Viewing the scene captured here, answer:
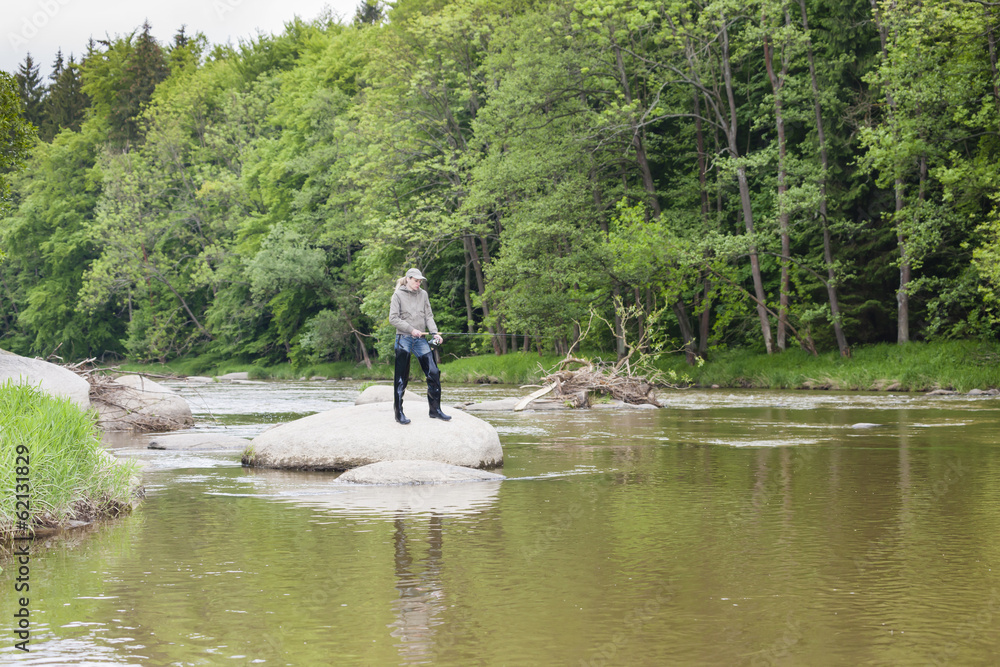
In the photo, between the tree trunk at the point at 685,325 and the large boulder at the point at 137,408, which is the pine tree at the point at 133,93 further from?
the large boulder at the point at 137,408

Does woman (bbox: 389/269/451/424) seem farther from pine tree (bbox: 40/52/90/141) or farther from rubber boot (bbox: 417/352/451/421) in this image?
pine tree (bbox: 40/52/90/141)

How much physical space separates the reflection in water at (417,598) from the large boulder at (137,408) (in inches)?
496

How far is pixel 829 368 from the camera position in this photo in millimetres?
33156

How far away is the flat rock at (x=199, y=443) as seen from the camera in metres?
15.9

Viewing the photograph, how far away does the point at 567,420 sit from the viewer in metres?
21.8

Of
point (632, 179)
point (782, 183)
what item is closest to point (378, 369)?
point (632, 179)

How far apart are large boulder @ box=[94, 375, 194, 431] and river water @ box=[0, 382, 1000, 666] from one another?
6703mm

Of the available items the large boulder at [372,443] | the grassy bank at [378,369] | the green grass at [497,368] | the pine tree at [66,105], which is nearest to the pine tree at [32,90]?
the pine tree at [66,105]

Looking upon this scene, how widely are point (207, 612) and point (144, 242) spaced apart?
66879 mm

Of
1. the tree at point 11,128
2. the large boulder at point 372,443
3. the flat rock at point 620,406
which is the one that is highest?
the tree at point 11,128

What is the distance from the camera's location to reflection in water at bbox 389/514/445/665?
5250 mm

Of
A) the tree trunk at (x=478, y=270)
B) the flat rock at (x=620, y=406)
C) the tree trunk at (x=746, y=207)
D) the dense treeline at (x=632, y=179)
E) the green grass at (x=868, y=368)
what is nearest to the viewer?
the flat rock at (x=620, y=406)

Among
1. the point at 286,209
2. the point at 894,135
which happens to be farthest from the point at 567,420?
the point at 286,209

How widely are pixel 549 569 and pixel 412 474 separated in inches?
187
